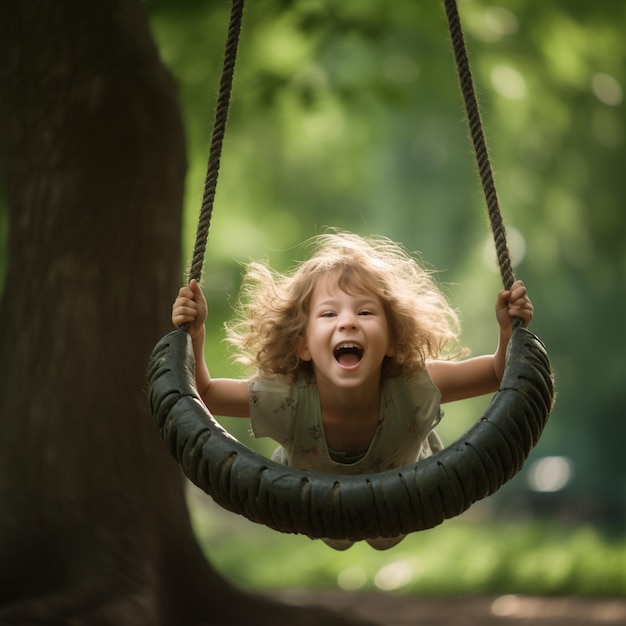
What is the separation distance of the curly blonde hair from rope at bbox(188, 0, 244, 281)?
0.42m

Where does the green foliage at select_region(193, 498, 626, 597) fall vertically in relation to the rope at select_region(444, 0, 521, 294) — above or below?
above

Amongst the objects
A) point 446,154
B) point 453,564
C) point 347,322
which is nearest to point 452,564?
point 453,564

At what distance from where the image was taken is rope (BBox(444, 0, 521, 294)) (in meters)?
2.31

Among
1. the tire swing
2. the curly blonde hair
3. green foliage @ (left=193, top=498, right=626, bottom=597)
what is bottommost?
the tire swing

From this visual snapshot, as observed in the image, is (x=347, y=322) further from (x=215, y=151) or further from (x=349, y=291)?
(x=215, y=151)

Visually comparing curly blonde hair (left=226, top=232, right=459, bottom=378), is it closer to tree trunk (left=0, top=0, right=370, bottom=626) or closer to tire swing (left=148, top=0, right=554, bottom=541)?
tire swing (left=148, top=0, right=554, bottom=541)

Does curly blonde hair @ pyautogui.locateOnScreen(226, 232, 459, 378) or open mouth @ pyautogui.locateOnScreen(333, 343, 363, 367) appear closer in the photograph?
open mouth @ pyautogui.locateOnScreen(333, 343, 363, 367)

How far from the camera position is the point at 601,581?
6.91m

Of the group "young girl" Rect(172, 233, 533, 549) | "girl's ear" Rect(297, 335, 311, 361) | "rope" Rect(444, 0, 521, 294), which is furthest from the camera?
"girl's ear" Rect(297, 335, 311, 361)

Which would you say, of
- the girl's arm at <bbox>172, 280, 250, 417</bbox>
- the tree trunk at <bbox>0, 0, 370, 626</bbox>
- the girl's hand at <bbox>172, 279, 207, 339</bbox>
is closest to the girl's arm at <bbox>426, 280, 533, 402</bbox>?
the girl's arm at <bbox>172, 280, 250, 417</bbox>

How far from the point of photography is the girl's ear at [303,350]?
2.74m

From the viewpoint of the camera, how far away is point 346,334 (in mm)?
2473

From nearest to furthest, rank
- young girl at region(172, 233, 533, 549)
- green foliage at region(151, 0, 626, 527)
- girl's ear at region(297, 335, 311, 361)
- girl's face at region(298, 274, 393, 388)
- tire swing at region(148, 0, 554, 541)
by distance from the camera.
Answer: tire swing at region(148, 0, 554, 541) < girl's face at region(298, 274, 393, 388) < young girl at region(172, 233, 533, 549) < girl's ear at region(297, 335, 311, 361) < green foliage at region(151, 0, 626, 527)

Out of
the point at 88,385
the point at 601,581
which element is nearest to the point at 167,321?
the point at 88,385
